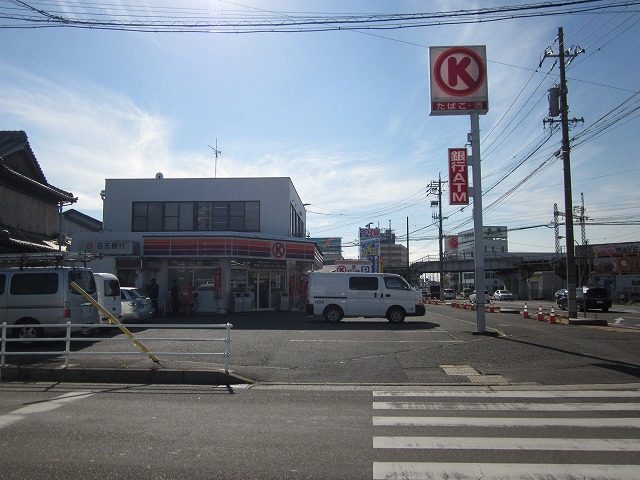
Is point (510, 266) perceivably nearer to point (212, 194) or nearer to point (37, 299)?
point (212, 194)

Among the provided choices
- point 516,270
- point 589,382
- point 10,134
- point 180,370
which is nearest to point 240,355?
point 180,370

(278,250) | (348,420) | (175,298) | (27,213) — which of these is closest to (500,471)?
(348,420)

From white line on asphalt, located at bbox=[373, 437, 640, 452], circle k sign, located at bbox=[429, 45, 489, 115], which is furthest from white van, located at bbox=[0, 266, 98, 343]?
circle k sign, located at bbox=[429, 45, 489, 115]

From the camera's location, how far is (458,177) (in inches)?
727

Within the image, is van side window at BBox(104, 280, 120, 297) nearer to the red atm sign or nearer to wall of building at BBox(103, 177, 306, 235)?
wall of building at BBox(103, 177, 306, 235)

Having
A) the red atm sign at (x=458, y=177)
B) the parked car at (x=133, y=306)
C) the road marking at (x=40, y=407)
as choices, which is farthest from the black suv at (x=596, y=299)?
the road marking at (x=40, y=407)

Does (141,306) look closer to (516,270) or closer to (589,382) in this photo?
(589,382)

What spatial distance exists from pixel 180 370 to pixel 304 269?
23305mm

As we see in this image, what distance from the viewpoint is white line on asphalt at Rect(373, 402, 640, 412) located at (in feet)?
23.0

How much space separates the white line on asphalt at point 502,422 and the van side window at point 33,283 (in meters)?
10.5

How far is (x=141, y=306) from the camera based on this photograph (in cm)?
2027

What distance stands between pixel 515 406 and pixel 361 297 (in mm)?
12810

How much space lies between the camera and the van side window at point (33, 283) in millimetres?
13187

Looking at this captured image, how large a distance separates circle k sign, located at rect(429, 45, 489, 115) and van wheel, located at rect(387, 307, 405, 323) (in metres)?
7.99
